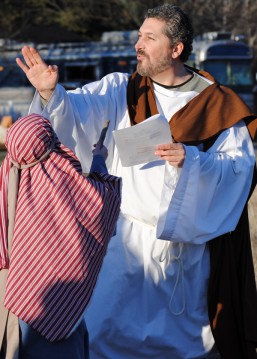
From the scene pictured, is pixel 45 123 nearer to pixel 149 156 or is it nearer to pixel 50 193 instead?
pixel 50 193

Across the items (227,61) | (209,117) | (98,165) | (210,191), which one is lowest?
(227,61)

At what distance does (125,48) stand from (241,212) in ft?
56.5

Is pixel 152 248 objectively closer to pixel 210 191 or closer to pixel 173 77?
pixel 210 191

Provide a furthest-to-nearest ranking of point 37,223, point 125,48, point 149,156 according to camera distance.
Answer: point 125,48 < point 149,156 < point 37,223

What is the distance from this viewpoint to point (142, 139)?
163 inches

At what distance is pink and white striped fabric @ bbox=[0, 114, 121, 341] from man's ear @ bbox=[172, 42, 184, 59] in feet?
4.80

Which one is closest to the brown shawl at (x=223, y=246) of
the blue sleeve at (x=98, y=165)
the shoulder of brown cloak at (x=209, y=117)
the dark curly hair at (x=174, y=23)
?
the shoulder of brown cloak at (x=209, y=117)

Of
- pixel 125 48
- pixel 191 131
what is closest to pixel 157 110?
pixel 191 131

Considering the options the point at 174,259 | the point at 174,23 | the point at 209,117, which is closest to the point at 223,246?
the point at 174,259

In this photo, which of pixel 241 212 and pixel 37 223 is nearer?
pixel 37 223

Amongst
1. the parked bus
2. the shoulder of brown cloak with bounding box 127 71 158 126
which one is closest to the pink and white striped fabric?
the shoulder of brown cloak with bounding box 127 71 158 126

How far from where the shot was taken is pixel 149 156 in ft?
13.8

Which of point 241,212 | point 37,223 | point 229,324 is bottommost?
point 229,324

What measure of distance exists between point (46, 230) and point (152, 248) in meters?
1.45
